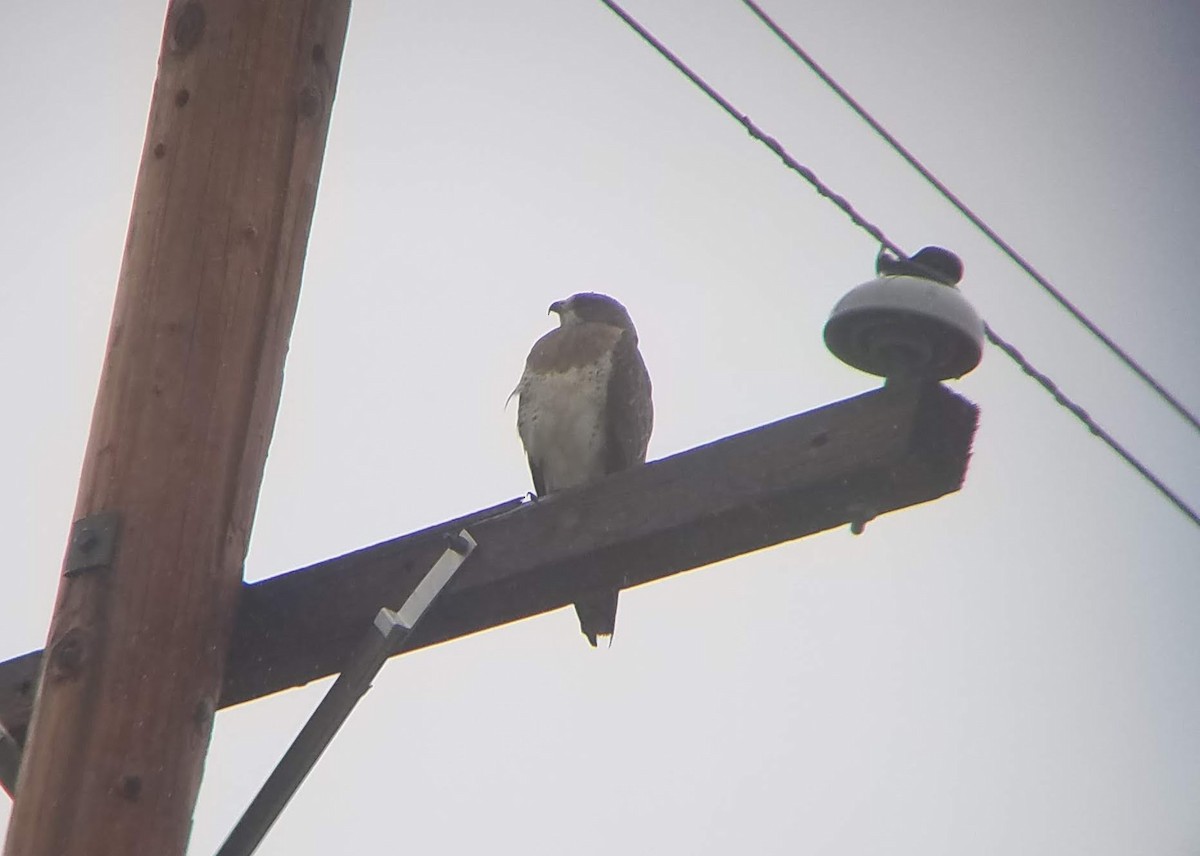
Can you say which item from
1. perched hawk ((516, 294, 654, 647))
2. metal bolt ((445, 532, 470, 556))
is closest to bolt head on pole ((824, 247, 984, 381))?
metal bolt ((445, 532, 470, 556))

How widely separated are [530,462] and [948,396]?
3264mm

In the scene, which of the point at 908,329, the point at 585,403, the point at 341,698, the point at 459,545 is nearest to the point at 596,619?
the point at 585,403

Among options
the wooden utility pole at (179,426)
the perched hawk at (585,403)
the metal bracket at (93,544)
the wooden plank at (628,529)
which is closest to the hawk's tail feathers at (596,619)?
the perched hawk at (585,403)

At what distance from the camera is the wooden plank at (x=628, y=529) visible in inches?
101

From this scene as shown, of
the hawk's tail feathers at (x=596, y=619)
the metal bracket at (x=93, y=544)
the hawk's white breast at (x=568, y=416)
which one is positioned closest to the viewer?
the metal bracket at (x=93, y=544)

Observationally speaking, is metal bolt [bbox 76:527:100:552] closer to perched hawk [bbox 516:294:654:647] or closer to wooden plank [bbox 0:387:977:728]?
wooden plank [bbox 0:387:977:728]

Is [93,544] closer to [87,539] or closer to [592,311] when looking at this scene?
[87,539]

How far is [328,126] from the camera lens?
3.28 m

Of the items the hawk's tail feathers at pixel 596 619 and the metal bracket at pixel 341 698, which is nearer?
the metal bracket at pixel 341 698

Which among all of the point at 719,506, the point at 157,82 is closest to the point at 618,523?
the point at 719,506

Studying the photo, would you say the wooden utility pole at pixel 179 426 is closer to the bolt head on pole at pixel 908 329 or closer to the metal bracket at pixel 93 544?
the metal bracket at pixel 93 544

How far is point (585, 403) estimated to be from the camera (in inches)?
211

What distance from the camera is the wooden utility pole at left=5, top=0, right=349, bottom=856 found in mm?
2639

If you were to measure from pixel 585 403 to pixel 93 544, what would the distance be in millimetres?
2685
